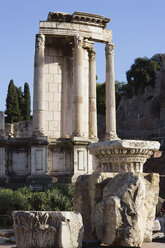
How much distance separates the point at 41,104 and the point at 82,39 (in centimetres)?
361

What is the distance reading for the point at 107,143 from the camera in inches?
392

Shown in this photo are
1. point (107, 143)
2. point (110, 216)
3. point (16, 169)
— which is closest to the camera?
point (110, 216)

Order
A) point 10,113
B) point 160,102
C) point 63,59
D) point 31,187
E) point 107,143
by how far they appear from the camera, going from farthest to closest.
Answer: point 160,102 < point 10,113 < point 63,59 < point 31,187 < point 107,143

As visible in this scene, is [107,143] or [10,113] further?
[10,113]

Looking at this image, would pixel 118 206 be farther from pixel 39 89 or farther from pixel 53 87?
pixel 53 87

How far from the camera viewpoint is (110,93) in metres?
20.5

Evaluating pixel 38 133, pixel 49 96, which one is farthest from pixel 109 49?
pixel 38 133

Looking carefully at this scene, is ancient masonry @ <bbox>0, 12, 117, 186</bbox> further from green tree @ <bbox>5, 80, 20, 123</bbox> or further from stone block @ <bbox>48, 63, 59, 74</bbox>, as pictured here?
green tree @ <bbox>5, 80, 20, 123</bbox>

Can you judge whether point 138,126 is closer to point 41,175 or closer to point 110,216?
point 41,175

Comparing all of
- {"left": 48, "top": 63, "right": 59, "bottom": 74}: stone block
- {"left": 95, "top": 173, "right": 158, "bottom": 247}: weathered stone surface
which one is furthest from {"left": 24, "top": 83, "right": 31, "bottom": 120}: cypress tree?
{"left": 95, "top": 173, "right": 158, "bottom": 247}: weathered stone surface

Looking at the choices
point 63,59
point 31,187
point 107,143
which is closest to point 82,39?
point 63,59

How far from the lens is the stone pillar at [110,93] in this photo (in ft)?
66.0

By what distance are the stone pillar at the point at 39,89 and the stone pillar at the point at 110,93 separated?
3339 millimetres

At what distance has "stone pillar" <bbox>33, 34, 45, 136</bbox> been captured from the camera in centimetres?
1851
